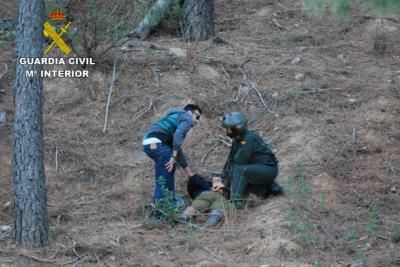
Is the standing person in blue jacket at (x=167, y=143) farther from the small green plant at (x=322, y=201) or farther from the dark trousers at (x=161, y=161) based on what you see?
the small green plant at (x=322, y=201)

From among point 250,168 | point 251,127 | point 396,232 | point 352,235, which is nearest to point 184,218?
point 250,168

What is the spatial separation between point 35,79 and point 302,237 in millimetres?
3071

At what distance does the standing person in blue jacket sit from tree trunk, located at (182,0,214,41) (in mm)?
4182

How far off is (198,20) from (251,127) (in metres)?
2.75

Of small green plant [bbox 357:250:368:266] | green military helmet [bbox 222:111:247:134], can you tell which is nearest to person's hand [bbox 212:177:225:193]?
green military helmet [bbox 222:111:247:134]

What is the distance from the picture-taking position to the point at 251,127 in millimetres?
11273

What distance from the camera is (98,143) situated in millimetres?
11164

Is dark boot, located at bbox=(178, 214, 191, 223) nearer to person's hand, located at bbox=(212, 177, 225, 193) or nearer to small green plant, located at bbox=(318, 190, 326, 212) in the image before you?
person's hand, located at bbox=(212, 177, 225, 193)

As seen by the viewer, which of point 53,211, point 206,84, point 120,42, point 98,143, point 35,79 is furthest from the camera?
point 120,42

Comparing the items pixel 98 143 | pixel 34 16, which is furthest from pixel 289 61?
pixel 34 16

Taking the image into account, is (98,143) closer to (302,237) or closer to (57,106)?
(57,106)

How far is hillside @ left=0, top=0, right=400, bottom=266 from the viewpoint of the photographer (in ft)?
26.6

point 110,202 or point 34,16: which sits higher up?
point 34,16

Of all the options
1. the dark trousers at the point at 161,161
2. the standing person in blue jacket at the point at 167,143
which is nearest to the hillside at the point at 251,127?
the dark trousers at the point at 161,161
